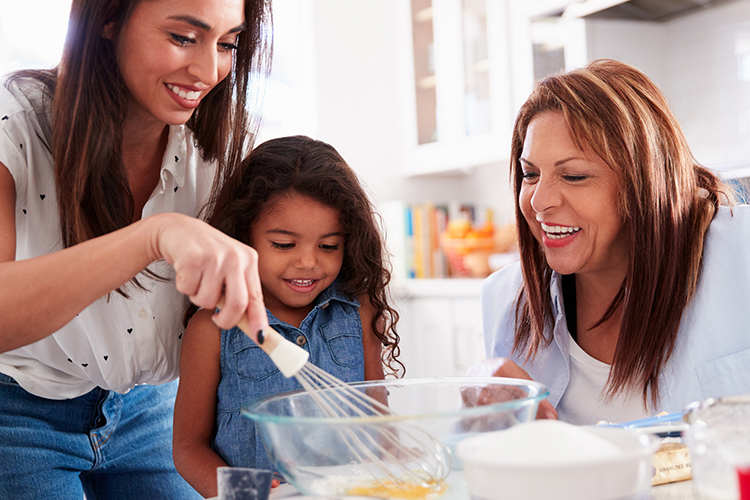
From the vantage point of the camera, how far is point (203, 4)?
3.09 ft

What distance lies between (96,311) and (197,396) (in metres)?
0.20

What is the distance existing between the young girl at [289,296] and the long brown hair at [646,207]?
39 cm

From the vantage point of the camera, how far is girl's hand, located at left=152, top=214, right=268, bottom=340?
0.63 meters

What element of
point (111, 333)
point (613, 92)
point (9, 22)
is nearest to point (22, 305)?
point (111, 333)

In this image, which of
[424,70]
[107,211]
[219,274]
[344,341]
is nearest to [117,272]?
[219,274]

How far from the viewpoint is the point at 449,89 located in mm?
3162

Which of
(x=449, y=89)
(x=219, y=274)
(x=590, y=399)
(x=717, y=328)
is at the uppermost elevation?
(x=449, y=89)

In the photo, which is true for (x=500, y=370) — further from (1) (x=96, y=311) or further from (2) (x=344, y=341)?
(1) (x=96, y=311)

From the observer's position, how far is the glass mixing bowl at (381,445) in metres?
0.55

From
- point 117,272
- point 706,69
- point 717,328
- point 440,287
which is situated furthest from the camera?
point 440,287

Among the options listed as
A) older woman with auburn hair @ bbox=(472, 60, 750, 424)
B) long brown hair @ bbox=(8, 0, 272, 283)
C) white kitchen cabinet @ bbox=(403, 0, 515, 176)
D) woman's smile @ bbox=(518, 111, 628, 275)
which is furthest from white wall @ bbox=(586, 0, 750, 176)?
long brown hair @ bbox=(8, 0, 272, 283)

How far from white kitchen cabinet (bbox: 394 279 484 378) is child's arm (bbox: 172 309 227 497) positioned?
63.5 inches

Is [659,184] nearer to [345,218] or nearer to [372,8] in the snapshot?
[345,218]

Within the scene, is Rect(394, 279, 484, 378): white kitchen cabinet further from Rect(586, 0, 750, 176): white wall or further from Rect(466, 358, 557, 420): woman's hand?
Rect(466, 358, 557, 420): woman's hand
